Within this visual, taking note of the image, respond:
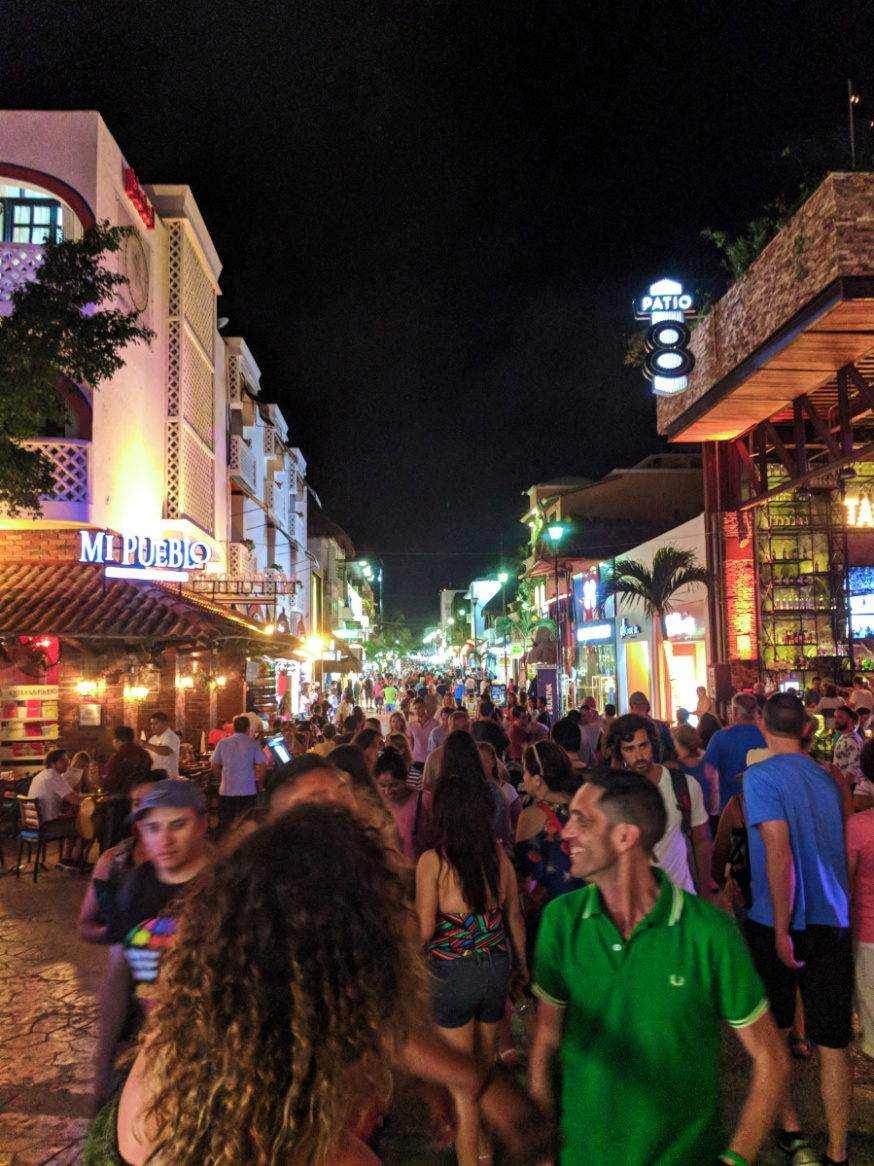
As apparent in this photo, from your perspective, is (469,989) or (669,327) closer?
(469,989)

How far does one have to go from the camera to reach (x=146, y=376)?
16828mm

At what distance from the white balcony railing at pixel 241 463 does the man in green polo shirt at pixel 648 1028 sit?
2314cm

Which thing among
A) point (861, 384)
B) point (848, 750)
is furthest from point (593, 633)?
point (848, 750)

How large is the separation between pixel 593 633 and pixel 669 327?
51.2 feet

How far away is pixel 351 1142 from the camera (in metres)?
1.52

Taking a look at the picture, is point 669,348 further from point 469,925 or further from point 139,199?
point 469,925

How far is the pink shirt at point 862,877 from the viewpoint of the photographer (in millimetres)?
3752

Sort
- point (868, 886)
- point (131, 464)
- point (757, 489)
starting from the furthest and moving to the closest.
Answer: point (757, 489) < point (131, 464) < point (868, 886)

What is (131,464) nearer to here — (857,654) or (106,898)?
(106,898)

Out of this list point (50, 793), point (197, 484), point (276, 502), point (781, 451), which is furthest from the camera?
point (276, 502)

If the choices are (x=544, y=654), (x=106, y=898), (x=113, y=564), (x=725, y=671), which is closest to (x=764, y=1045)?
(x=106, y=898)

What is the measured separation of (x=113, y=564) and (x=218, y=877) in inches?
523

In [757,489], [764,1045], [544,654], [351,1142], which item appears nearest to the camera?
[351,1142]

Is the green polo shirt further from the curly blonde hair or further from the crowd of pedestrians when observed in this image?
the curly blonde hair
